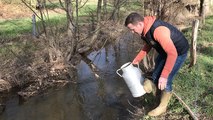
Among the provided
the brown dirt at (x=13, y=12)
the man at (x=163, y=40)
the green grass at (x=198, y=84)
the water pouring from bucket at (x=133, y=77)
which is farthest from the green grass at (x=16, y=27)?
the man at (x=163, y=40)

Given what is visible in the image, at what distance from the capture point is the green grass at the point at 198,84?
5520 mm

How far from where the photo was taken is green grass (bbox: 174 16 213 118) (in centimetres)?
552

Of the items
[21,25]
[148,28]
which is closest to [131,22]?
[148,28]

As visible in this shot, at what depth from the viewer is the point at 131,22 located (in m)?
4.30

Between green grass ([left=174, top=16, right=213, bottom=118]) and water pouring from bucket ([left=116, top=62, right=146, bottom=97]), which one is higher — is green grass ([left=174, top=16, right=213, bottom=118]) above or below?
below

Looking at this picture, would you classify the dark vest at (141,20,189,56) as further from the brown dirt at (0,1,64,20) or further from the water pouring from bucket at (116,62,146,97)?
the brown dirt at (0,1,64,20)

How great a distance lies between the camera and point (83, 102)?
738 cm

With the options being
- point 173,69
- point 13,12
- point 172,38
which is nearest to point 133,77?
point 173,69

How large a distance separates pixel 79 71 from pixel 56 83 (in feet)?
3.59

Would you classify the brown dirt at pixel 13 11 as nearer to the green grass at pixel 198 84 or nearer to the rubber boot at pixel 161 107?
the green grass at pixel 198 84

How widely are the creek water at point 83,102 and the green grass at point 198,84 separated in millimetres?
1126

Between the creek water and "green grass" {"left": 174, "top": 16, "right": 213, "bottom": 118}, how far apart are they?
1.13m


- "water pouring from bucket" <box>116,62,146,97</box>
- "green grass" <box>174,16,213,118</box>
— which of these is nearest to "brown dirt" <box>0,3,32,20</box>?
"green grass" <box>174,16,213,118</box>

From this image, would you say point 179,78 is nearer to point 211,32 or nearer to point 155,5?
point 155,5
